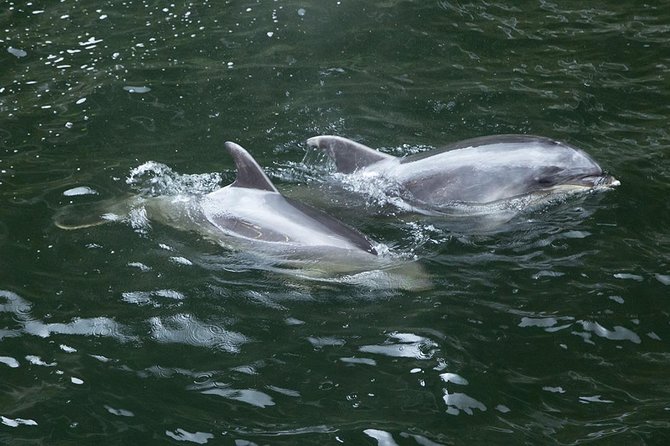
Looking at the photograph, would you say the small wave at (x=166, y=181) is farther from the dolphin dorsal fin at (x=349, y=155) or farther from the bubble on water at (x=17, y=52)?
the bubble on water at (x=17, y=52)

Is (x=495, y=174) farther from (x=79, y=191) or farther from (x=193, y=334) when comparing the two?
(x=79, y=191)

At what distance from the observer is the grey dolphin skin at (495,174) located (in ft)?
29.5

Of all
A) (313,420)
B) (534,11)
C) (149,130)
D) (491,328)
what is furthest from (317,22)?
(313,420)

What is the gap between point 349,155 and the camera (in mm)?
9562

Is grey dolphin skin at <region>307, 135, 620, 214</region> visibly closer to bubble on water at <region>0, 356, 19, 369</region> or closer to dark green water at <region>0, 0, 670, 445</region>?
dark green water at <region>0, 0, 670, 445</region>

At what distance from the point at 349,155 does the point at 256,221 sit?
167 cm

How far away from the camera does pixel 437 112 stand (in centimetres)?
1126

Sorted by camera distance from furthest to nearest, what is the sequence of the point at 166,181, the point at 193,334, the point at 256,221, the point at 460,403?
the point at 166,181, the point at 256,221, the point at 193,334, the point at 460,403

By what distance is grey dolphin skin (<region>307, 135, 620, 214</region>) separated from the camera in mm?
8977

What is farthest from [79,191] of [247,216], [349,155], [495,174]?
[495,174]

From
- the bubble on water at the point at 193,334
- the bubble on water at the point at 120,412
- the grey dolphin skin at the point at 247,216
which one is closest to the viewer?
the bubble on water at the point at 120,412

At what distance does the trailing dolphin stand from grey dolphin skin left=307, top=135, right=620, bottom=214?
1208 millimetres

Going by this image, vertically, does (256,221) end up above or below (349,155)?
below

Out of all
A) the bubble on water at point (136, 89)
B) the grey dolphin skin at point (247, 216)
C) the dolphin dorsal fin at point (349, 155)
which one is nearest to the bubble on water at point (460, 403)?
the grey dolphin skin at point (247, 216)
